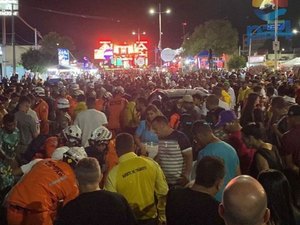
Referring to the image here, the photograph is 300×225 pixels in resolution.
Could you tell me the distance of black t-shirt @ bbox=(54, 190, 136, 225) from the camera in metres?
4.25

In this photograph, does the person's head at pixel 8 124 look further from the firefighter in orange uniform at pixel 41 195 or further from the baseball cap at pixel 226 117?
the firefighter in orange uniform at pixel 41 195

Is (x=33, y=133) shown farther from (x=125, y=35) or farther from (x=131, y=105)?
(x=125, y=35)

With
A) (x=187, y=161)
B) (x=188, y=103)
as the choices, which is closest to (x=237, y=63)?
(x=188, y=103)

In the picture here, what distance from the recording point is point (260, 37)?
8069cm

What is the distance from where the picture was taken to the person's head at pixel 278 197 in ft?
14.2

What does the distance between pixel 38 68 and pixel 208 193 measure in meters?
44.6

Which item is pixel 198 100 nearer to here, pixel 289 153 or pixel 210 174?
pixel 289 153

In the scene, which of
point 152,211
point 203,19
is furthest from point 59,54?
point 152,211

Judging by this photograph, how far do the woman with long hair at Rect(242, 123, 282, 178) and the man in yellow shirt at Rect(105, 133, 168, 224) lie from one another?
113cm

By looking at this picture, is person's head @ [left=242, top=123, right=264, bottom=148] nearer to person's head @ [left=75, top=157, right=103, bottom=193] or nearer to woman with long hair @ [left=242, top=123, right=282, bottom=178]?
woman with long hair @ [left=242, top=123, right=282, bottom=178]

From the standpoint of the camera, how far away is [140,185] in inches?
219

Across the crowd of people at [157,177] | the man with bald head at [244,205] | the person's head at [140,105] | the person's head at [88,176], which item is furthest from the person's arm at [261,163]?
the person's head at [140,105]

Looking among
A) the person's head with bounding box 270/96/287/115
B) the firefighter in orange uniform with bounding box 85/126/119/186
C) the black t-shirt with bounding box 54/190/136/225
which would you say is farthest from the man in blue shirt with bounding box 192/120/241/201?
the person's head with bounding box 270/96/287/115

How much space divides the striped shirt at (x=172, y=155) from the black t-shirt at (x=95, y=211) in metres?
2.59
